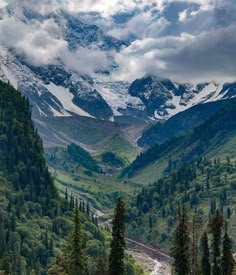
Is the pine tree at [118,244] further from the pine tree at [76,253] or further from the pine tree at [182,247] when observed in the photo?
the pine tree at [182,247]

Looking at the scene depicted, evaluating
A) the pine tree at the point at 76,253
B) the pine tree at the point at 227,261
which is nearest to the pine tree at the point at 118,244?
the pine tree at the point at 76,253

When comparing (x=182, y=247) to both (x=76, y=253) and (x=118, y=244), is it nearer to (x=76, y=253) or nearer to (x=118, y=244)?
(x=118, y=244)

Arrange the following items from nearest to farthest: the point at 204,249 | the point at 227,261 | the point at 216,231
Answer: the point at 227,261
the point at 216,231
the point at 204,249

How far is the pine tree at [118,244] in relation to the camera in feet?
532

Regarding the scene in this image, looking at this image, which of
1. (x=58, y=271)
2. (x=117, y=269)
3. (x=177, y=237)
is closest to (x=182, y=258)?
(x=177, y=237)

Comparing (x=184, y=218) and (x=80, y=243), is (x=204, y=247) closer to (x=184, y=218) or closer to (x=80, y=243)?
(x=184, y=218)

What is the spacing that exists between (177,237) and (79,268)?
25262mm

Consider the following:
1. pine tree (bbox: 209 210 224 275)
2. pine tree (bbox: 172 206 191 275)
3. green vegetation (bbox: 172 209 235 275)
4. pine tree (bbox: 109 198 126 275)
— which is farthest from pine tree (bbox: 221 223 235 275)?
pine tree (bbox: 109 198 126 275)

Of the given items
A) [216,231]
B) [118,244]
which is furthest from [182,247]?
[216,231]

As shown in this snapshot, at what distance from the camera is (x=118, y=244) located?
6417 inches

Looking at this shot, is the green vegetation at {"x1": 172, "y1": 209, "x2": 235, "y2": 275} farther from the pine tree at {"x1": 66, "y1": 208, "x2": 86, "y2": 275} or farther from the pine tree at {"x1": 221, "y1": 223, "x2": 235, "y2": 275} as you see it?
the pine tree at {"x1": 66, "y1": 208, "x2": 86, "y2": 275}

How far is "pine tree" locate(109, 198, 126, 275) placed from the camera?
16225cm

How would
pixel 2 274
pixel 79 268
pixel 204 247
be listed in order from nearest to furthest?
pixel 79 268, pixel 2 274, pixel 204 247

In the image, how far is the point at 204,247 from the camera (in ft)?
622
